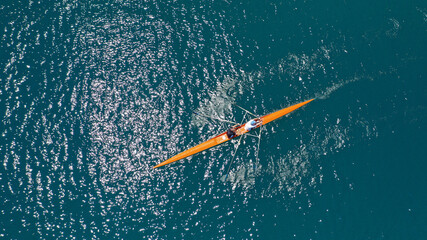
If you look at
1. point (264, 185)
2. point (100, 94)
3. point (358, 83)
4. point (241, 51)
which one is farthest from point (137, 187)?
point (358, 83)

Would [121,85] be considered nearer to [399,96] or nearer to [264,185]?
[264,185]

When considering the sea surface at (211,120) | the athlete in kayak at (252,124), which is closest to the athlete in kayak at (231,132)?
the sea surface at (211,120)

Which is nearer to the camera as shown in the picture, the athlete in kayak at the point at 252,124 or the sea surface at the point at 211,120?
the athlete in kayak at the point at 252,124

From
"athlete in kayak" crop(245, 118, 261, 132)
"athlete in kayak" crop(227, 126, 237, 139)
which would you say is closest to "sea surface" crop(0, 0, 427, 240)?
"athlete in kayak" crop(227, 126, 237, 139)

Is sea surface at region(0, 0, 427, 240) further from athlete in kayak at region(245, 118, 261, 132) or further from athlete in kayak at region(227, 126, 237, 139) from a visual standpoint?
athlete in kayak at region(245, 118, 261, 132)

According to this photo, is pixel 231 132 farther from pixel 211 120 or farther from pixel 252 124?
pixel 211 120

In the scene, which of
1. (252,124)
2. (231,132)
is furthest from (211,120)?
(252,124)

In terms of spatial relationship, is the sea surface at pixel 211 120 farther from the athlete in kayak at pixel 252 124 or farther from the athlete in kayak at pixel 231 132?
the athlete in kayak at pixel 252 124
